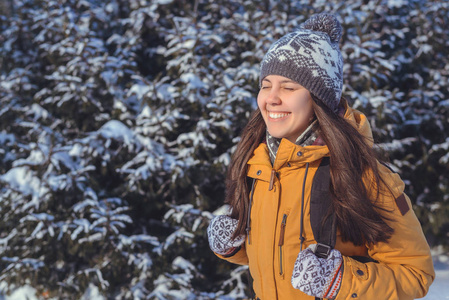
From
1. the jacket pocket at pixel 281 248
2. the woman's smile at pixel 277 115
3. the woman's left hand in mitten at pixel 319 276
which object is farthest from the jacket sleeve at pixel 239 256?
the woman's smile at pixel 277 115

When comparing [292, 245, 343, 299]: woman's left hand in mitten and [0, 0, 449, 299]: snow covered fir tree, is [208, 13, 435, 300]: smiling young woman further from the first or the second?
[0, 0, 449, 299]: snow covered fir tree

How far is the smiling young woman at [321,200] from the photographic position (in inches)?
52.5

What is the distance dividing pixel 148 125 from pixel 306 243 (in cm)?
311

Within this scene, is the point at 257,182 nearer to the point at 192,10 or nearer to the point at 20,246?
the point at 20,246

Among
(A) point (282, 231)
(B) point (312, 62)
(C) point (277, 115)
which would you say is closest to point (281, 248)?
(A) point (282, 231)

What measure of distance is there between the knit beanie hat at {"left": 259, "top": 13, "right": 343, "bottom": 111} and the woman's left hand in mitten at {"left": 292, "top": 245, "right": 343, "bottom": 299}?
26.9 inches

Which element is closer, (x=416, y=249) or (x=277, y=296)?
(x=416, y=249)

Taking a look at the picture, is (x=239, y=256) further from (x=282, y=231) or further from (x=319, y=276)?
(x=319, y=276)

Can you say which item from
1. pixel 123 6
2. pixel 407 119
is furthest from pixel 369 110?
pixel 123 6

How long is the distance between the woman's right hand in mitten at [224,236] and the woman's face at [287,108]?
1.87 ft

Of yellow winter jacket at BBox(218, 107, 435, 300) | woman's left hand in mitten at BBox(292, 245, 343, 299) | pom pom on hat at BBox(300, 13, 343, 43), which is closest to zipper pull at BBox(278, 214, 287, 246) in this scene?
yellow winter jacket at BBox(218, 107, 435, 300)

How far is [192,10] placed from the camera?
Result: 5.21 m

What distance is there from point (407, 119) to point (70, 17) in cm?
501

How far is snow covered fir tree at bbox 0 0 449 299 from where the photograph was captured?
4.07 metres
